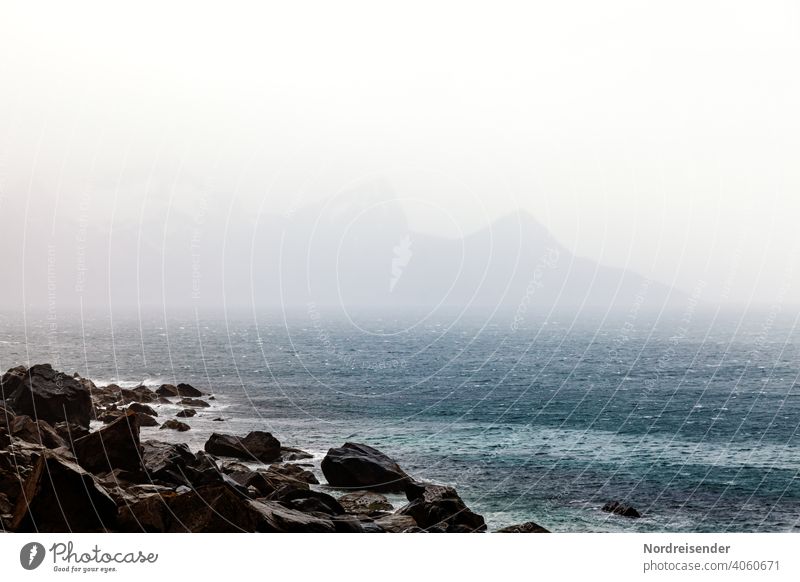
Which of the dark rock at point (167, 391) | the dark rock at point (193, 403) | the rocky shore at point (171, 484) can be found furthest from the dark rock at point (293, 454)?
the dark rock at point (167, 391)

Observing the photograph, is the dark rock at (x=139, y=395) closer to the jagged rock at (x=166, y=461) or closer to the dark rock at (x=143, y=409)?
the dark rock at (x=143, y=409)

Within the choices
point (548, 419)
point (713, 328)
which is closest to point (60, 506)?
point (548, 419)

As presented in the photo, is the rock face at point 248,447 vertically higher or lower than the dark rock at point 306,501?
lower

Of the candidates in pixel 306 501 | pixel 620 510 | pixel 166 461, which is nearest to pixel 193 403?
pixel 166 461

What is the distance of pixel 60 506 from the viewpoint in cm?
1388

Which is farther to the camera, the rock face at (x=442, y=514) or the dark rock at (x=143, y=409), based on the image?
the dark rock at (x=143, y=409)

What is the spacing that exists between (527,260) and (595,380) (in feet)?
134

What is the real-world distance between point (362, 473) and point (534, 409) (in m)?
35.6

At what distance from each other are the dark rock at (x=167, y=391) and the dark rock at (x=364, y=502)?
33.0 meters

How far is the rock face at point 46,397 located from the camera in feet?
117

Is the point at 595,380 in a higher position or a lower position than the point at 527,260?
lower

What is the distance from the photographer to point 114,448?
70.7 feet

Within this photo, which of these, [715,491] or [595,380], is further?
[595,380]

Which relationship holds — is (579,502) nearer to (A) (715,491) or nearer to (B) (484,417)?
(A) (715,491)
